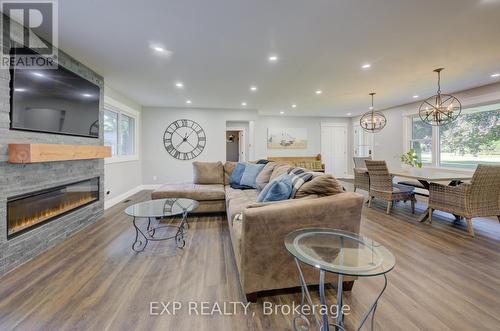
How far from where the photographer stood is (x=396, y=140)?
21.6ft

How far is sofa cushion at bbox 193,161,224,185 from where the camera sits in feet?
14.4

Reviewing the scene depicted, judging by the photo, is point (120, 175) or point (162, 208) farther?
point (120, 175)

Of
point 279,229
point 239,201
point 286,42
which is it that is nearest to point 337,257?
point 279,229

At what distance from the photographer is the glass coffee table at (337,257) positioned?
3.57 feet

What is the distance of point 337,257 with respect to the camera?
1.23 meters

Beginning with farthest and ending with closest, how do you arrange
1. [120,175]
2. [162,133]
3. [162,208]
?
[162,133] < [120,175] < [162,208]

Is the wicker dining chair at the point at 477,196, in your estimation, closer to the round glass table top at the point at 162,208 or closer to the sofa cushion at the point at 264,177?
the sofa cushion at the point at 264,177

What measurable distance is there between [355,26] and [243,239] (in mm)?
2432

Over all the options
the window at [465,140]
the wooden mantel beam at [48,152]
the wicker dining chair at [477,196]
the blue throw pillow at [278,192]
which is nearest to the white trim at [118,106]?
the wooden mantel beam at [48,152]

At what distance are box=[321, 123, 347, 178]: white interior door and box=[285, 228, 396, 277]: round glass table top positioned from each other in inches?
299

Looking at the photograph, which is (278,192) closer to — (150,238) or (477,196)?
(150,238)

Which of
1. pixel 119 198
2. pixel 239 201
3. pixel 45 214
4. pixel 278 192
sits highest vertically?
pixel 278 192

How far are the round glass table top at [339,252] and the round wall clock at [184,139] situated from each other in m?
5.66

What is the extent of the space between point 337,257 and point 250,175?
9.35 ft
